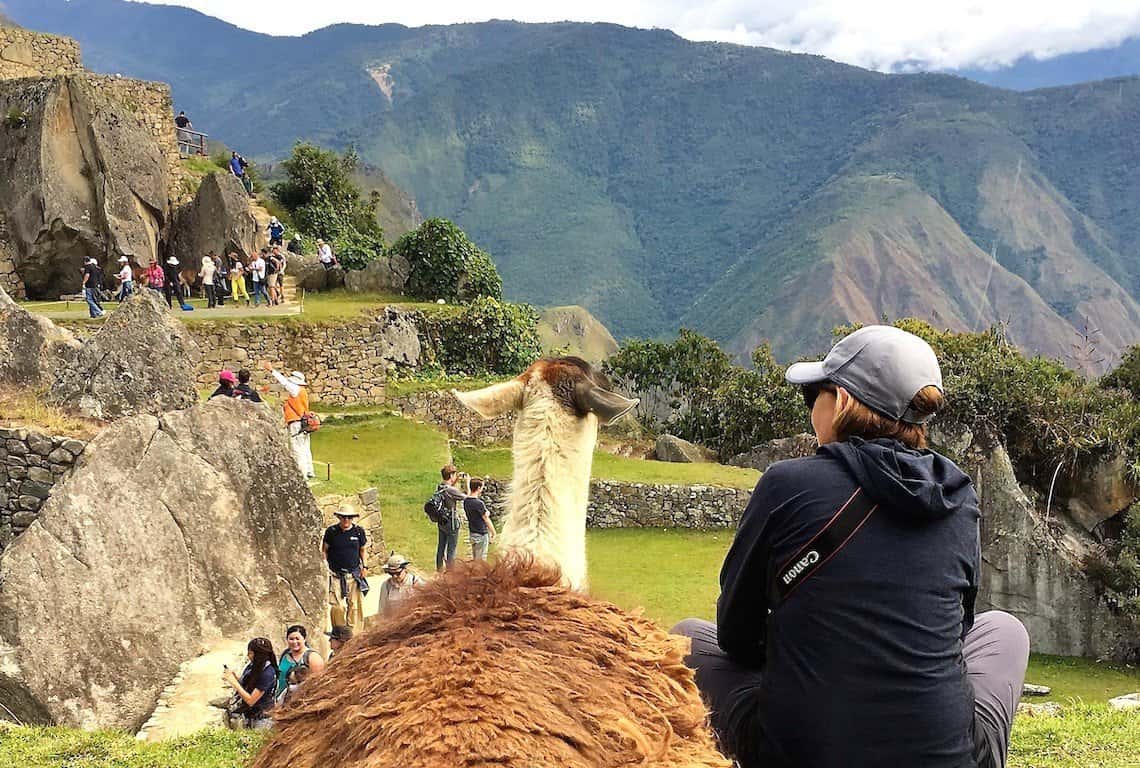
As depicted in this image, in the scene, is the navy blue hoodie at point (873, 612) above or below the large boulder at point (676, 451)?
above

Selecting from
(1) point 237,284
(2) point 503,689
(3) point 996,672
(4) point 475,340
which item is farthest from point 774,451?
(2) point 503,689

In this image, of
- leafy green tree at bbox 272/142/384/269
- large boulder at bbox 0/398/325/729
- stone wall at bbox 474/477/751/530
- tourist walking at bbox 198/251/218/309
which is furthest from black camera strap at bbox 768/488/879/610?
leafy green tree at bbox 272/142/384/269

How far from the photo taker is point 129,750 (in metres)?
5.25

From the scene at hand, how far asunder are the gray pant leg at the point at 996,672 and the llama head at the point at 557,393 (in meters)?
1.68

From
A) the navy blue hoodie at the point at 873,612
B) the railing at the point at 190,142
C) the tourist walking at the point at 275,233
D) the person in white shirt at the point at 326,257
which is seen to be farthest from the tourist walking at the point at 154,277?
the navy blue hoodie at the point at 873,612

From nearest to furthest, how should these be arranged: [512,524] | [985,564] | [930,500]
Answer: [930,500]
[512,524]
[985,564]

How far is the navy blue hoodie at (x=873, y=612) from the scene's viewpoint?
2123mm

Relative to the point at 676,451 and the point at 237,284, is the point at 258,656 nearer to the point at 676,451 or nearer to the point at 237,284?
the point at 237,284

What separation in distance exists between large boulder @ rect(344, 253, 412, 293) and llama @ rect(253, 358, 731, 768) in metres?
25.0

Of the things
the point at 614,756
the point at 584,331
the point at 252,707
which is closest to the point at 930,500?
the point at 614,756

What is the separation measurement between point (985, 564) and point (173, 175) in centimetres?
2469

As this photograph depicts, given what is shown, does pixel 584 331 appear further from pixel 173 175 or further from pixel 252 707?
pixel 252 707

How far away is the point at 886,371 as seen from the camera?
7.61ft

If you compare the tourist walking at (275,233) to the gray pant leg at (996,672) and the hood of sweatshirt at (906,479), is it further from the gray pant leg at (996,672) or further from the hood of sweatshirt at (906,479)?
the hood of sweatshirt at (906,479)
